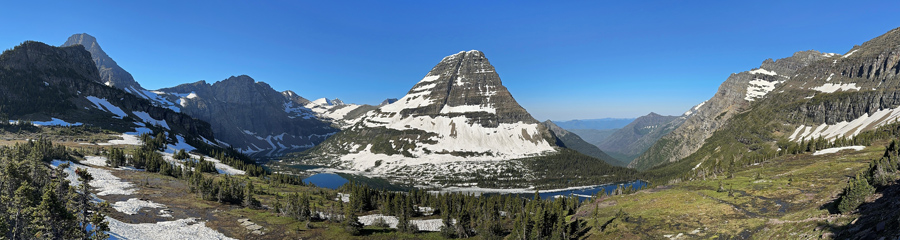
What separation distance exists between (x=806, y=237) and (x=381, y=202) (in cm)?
10467

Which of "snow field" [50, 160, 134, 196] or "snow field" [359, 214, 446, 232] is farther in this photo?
"snow field" [359, 214, 446, 232]

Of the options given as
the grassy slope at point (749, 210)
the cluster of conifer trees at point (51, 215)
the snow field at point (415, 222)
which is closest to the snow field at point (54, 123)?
the snow field at point (415, 222)

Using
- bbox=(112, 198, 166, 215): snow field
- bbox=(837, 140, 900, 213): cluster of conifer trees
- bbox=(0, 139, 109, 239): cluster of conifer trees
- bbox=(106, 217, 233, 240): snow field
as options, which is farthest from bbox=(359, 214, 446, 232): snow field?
bbox=(837, 140, 900, 213): cluster of conifer trees

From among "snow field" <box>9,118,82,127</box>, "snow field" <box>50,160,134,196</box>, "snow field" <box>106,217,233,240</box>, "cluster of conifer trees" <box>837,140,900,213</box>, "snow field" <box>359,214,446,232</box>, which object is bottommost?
"snow field" <box>359,214,446,232</box>

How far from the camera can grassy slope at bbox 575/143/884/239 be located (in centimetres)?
5034

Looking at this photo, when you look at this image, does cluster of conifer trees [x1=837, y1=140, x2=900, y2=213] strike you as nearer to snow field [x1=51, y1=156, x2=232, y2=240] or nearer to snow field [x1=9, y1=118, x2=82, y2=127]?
snow field [x1=51, y1=156, x2=232, y2=240]

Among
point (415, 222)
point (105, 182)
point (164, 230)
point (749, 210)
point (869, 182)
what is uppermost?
point (869, 182)

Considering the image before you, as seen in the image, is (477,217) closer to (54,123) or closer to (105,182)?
(105,182)

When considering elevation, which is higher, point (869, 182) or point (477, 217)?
point (869, 182)

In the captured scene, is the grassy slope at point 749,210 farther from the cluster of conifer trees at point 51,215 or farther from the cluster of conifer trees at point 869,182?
the cluster of conifer trees at point 51,215

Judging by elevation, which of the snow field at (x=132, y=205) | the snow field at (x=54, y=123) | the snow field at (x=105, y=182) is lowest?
the snow field at (x=132, y=205)

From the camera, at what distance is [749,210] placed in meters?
66.1

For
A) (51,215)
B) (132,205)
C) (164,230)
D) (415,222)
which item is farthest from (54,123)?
(415,222)

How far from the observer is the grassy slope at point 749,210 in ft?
165
